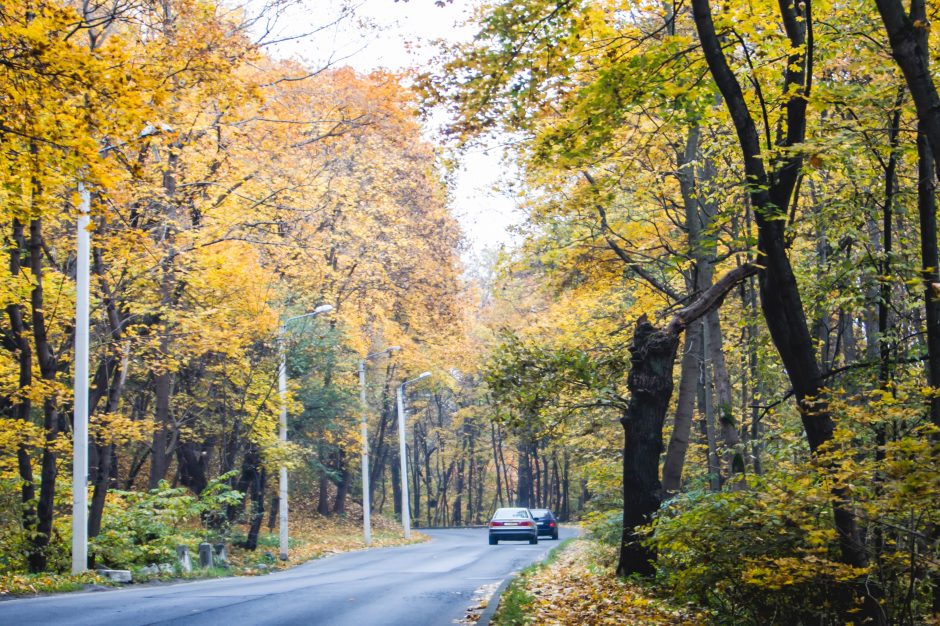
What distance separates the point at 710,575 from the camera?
767cm

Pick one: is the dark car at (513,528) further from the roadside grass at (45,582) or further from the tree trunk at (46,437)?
the roadside grass at (45,582)

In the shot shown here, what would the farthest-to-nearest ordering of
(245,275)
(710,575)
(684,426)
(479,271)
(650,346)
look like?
(479,271) → (245,275) → (684,426) → (650,346) → (710,575)

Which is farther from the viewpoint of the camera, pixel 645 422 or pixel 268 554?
pixel 268 554

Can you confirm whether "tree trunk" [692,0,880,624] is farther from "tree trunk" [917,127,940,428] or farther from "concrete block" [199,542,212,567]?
"concrete block" [199,542,212,567]

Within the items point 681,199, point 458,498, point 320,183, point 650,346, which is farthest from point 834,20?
point 458,498

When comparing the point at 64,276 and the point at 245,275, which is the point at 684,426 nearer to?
the point at 245,275

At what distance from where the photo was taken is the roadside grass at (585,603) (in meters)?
8.91

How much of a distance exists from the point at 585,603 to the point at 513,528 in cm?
2456

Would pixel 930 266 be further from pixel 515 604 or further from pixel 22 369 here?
pixel 22 369

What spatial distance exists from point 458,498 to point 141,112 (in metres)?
61.1

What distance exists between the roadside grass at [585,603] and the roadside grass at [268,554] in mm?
7177

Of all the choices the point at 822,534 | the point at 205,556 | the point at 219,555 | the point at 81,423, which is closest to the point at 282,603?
the point at 81,423

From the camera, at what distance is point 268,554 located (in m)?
23.6

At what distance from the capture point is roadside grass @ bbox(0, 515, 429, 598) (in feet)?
43.8
